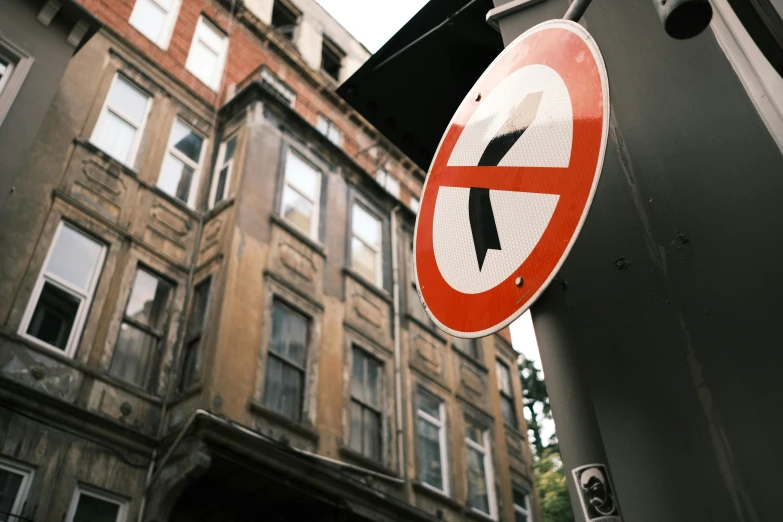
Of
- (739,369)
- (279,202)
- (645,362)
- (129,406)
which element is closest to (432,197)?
(645,362)

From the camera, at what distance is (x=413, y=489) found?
455 inches

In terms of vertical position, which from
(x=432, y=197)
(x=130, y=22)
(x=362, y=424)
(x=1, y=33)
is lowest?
(x=432, y=197)

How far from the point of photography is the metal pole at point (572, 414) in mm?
1057

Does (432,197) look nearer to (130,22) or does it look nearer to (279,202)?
(279,202)

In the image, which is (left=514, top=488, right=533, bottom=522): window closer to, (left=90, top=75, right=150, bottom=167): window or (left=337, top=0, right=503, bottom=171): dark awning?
(left=90, top=75, right=150, bottom=167): window

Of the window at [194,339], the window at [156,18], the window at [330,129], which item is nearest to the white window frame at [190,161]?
the window at [194,339]

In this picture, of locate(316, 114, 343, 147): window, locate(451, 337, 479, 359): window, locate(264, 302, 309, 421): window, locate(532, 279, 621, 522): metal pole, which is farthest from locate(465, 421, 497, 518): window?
locate(532, 279, 621, 522): metal pole

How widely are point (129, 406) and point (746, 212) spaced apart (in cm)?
879

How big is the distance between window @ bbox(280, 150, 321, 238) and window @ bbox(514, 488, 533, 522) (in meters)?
8.65

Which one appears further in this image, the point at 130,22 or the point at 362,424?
the point at 130,22

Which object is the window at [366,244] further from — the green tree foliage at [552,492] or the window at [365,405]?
the green tree foliage at [552,492]

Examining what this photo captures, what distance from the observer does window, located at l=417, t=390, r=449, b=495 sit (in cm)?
1236

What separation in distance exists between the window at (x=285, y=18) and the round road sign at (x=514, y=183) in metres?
18.4

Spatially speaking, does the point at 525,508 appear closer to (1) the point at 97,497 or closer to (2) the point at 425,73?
(1) the point at 97,497
